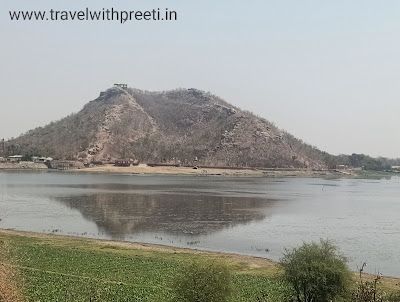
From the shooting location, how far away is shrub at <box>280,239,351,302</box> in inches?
838

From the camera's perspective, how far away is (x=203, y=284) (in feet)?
60.5

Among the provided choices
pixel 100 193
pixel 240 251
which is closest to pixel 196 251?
pixel 240 251

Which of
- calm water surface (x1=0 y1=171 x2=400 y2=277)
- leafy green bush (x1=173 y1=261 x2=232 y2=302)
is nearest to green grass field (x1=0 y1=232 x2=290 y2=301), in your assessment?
leafy green bush (x1=173 y1=261 x2=232 y2=302)

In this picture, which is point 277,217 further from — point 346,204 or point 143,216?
point 346,204

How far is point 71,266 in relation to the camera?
1193 inches

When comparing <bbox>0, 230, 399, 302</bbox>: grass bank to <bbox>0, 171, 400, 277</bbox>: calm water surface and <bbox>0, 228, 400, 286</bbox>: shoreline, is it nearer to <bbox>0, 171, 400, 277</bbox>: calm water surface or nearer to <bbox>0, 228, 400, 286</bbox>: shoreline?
<bbox>0, 228, 400, 286</bbox>: shoreline

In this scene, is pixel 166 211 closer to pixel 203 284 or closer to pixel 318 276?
pixel 318 276

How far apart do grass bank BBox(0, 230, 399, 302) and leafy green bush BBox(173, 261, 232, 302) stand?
2.87 metres

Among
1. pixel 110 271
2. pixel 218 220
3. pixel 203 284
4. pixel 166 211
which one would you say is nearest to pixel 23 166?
pixel 166 211

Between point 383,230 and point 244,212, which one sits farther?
point 244,212

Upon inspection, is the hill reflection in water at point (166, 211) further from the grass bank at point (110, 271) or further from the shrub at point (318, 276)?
the shrub at point (318, 276)

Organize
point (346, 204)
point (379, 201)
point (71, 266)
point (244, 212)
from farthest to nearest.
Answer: point (379, 201) → point (346, 204) → point (244, 212) → point (71, 266)

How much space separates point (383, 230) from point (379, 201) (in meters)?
39.8

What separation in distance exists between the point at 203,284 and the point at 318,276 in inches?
241
